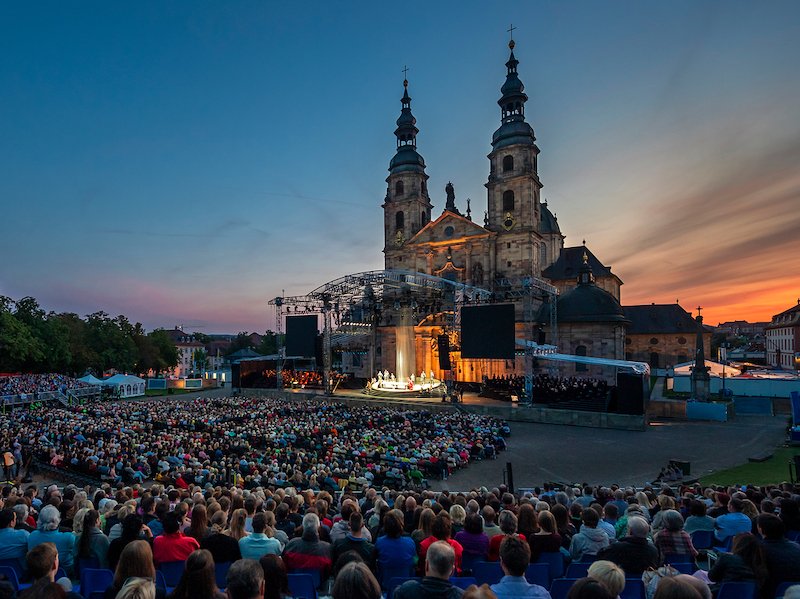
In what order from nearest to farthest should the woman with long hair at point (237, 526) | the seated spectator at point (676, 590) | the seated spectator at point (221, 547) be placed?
the seated spectator at point (676, 590) → the seated spectator at point (221, 547) → the woman with long hair at point (237, 526)

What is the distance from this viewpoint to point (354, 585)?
2586 mm

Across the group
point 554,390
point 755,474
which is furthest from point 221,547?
point 554,390

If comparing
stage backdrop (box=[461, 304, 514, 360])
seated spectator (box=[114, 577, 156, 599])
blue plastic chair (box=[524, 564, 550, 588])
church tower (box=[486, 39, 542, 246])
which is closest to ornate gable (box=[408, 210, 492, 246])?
church tower (box=[486, 39, 542, 246])

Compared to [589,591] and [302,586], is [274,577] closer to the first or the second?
[302,586]

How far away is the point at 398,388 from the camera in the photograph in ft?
124

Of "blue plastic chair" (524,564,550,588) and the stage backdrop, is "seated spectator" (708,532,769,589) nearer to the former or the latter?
"blue plastic chair" (524,564,550,588)

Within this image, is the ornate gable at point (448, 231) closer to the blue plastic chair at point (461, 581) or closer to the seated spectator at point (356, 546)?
the seated spectator at point (356, 546)

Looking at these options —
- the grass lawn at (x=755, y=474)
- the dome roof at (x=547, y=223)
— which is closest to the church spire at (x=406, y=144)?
the dome roof at (x=547, y=223)

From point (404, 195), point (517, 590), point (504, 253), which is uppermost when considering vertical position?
point (404, 195)

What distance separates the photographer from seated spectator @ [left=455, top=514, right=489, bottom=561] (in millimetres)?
5281

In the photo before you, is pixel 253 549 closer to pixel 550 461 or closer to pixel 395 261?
pixel 550 461

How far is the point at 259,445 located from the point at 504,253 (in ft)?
112

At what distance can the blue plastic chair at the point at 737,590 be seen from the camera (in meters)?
3.85

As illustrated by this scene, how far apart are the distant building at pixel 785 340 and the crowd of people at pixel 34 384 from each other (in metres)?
89.7
